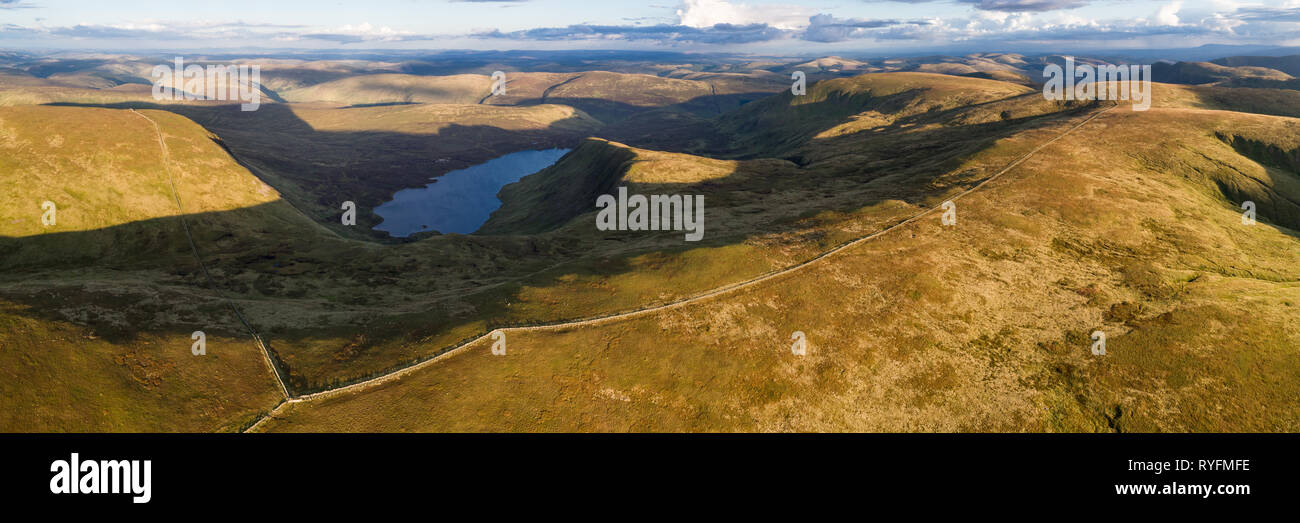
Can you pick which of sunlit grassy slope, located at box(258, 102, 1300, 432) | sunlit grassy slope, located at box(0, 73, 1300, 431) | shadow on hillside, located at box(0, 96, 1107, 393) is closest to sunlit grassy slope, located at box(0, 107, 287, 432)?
sunlit grassy slope, located at box(0, 73, 1300, 431)

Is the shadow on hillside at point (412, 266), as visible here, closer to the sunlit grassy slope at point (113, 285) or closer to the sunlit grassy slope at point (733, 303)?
the sunlit grassy slope at point (733, 303)

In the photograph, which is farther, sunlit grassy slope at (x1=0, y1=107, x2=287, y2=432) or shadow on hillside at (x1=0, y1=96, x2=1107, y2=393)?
shadow on hillside at (x1=0, y1=96, x2=1107, y2=393)

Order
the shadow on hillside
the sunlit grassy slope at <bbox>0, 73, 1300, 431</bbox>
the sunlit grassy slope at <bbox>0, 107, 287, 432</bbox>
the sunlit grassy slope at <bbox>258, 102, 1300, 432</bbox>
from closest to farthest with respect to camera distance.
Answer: the sunlit grassy slope at <bbox>0, 107, 287, 432</bbox> < the sunlit grassy slope at <bbox>258, 102, 1300, 432</bbox> < the sunlit grassy slope at <bbox>0, 73, 1300, 431</bbox> < the shadow on hillside

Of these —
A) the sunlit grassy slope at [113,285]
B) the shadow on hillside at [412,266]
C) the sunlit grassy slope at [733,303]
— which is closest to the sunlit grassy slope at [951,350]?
the sunlit grassy slope at [733,303]

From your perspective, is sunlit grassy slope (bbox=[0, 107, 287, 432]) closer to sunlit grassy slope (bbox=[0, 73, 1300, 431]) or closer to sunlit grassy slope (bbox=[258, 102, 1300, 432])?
sunlit grassy slope (bbox=[0, 73, 1300, 431])

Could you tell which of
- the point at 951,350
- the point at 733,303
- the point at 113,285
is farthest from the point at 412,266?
the point at 951,350

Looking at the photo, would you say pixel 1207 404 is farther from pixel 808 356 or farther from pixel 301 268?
pixel 301 268

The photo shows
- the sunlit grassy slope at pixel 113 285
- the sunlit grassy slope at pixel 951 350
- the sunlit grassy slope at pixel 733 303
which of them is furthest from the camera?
the sunlit grassy slope at pixel 733 303

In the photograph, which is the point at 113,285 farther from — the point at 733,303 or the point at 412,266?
the point at 733,303
